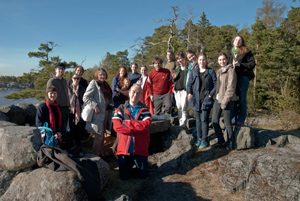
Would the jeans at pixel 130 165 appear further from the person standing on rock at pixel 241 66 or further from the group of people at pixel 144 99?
the person standing on rock at pixel 241 66

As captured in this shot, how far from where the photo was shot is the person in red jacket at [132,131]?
11.9ft

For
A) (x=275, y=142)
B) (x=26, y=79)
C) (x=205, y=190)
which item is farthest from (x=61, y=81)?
(x=26, y=79)

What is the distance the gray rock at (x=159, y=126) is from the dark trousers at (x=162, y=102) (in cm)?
66

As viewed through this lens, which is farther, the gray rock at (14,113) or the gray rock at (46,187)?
the gray rock at (14,113)

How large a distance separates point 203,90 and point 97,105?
2.36 metres

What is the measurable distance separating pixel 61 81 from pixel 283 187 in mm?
4963

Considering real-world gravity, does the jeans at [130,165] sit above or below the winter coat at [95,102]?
below

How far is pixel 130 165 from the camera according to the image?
13.0 ft

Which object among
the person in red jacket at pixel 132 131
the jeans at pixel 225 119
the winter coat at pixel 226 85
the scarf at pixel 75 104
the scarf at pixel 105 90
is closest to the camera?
the person in red jacket at pixel 132 131

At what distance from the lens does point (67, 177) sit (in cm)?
266

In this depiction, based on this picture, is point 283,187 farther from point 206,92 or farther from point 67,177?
point 67,177

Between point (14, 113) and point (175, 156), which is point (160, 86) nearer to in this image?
point (175, 156)

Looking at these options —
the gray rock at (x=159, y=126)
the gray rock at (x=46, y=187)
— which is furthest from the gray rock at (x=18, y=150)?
the gray rock at (x=159, y=126)

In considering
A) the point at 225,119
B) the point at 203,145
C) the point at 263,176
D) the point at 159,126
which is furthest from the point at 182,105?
the point at 263,176
